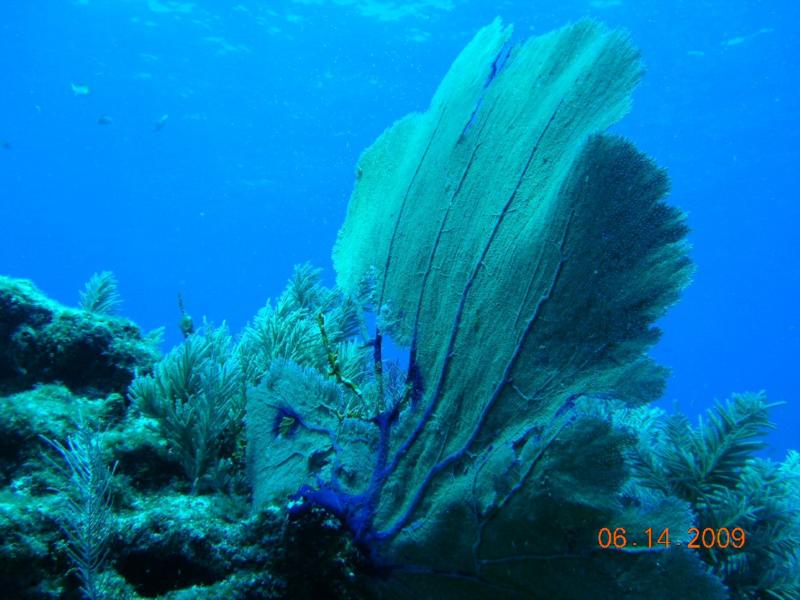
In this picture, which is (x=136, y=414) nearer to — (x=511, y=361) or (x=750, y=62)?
(x=511, y=361)

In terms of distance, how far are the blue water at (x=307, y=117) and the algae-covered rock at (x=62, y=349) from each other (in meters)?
1.80

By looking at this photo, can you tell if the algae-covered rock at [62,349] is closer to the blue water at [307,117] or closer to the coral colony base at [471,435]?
the coral colony base at [471,435]

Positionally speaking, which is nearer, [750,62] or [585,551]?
[585,551]

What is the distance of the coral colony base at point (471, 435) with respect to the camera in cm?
209

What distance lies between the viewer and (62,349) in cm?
370

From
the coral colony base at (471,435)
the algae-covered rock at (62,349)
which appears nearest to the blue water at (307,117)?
the coral colony base at (471,435)

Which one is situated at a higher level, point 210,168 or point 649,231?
point 210,168

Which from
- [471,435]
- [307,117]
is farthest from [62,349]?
[307,117]

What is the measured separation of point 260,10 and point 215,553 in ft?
131

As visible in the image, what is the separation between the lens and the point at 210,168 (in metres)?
68.3

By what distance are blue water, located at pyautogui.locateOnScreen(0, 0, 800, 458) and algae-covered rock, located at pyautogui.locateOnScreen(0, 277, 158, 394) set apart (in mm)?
1800

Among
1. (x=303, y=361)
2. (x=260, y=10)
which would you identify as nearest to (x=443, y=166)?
(x=303, y=361)

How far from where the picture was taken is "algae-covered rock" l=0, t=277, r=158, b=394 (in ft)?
12.1

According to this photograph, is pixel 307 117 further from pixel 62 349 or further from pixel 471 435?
pixel 471 435
